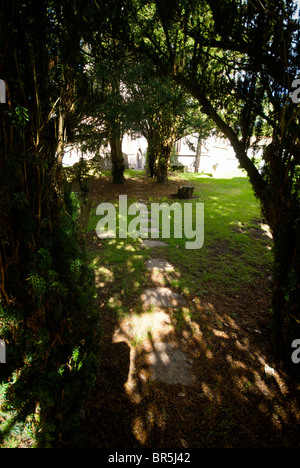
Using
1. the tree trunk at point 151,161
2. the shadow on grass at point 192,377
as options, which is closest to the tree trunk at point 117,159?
the tree trunk at point 151,161

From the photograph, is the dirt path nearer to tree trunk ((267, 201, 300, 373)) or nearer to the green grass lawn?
tree trunk ((267, 201, 300, 373))

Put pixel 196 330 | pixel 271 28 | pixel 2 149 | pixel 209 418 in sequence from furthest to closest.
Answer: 1. pixel 196 330
2. pixel 271 28
3. pixel 209 418
4. pixel 2 149

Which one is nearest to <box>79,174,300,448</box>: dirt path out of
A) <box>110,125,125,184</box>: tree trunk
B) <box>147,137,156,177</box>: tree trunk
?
<box>110,125,125,184</box>: tree trunk

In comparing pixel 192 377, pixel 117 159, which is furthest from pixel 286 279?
pixel 117 159

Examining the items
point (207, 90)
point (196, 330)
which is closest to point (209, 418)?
point (196, 330)

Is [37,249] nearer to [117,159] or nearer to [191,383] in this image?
[191,383]

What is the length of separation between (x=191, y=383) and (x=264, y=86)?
15.1 feet

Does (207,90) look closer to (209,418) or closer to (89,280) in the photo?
(89,280)

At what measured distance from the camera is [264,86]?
3613mm

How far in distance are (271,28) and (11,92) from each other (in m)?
3.85

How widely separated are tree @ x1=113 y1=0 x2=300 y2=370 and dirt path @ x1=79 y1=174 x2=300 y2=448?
563mm

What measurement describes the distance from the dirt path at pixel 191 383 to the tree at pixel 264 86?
22.2 inches

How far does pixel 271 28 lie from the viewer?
3232 millimetres

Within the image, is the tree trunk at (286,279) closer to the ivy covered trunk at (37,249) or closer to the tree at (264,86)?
the tree at (264,86)
